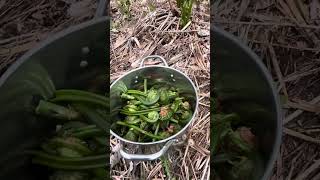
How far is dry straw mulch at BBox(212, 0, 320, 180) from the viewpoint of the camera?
884 millimetres

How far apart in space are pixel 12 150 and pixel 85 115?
0.16 metres

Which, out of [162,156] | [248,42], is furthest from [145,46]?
[248,42]

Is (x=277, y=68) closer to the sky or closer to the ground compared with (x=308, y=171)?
closer to the sky

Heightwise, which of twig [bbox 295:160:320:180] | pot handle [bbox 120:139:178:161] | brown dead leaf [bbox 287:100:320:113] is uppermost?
brown dead leaf [bbox 287:100:320:113]

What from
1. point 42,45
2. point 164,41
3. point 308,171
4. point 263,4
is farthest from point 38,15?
point 164,41

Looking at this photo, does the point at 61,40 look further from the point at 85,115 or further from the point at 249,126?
the point at 249,126

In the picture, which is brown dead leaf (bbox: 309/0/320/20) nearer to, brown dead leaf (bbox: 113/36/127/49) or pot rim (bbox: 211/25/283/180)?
pot rim (bbox: 211/25/283/180)

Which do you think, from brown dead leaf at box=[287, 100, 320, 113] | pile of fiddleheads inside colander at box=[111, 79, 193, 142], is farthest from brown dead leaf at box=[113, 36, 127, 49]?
brown dead leaf at box=[287, 100, 320, 113]

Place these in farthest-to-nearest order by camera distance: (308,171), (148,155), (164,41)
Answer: (164,41) → (148,155) → (308,171)

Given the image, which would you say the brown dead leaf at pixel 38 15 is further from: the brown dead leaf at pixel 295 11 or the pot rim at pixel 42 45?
the brown dead leaf at pixel 295 11

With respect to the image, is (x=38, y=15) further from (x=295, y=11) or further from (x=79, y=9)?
(x=295, y=11)

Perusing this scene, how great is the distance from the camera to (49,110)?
100 cm

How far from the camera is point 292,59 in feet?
2.99

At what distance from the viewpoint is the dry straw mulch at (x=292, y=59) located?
0.88 metres
